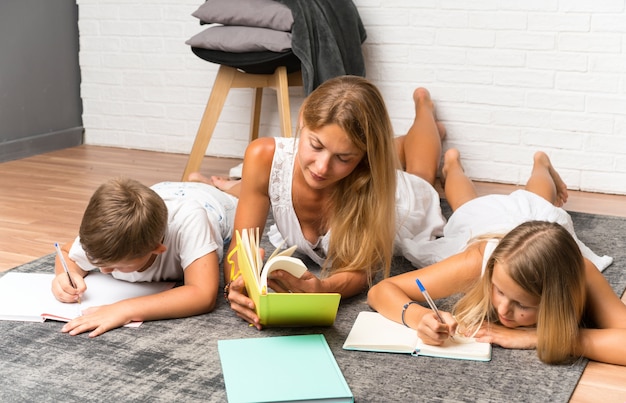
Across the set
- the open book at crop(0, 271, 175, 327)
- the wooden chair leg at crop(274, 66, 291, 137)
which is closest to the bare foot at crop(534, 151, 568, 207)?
the wooden chair leg at crop(274, 66, 291, 137)

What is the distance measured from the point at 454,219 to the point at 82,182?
1651 millimetres

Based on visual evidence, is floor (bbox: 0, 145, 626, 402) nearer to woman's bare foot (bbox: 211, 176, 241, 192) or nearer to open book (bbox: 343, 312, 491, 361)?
open book (bbox: 343, 312, 491, 361)

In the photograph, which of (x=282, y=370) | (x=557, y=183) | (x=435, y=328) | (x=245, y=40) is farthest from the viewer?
(x=245, y=40)

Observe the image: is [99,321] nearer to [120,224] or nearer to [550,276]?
[120,224]

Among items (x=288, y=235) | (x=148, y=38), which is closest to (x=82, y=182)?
(x=148, y=38)

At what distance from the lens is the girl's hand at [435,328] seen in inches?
64.4

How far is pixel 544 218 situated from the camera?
7.21 feet

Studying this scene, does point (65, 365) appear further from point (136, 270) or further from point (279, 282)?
point (279, 282)

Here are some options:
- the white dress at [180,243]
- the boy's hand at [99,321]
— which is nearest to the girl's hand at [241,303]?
the white dress at [180,243]

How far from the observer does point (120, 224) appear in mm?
1683

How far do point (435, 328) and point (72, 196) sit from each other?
1.86m

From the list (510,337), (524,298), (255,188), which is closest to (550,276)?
(524,298)

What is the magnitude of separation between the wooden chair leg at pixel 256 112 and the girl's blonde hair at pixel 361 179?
155cm

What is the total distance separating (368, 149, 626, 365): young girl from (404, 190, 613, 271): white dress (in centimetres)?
22
